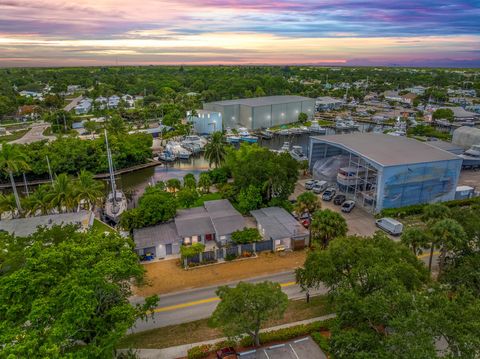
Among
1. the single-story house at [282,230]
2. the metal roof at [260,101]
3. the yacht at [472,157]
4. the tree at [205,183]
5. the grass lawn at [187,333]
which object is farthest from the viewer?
the metal roof at [260,101]

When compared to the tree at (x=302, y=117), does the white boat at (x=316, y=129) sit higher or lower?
lower

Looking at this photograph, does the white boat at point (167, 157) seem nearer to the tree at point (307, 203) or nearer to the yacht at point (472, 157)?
the tree at point (307, 203)

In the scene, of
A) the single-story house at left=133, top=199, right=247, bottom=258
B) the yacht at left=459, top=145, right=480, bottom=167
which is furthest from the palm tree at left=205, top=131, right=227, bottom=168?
the yacht at left=459, top=145, right=480, bottom=167

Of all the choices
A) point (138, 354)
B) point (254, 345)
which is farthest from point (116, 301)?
point (254, 345)


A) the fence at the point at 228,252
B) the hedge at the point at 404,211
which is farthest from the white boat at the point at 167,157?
the hedge at the point at 404,211

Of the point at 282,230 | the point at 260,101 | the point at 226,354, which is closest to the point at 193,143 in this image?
the point at 260,101

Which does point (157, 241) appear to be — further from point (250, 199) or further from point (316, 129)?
point (316, 129)

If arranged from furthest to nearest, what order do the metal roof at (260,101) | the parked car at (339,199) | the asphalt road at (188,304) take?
1. the metal roof at (260,101)
2. the parked car at (339,199)
3. the asphalt road at (188,304)

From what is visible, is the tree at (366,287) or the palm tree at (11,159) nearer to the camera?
the tree at (366,287)

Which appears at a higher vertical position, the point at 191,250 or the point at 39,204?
the point at 39,204
